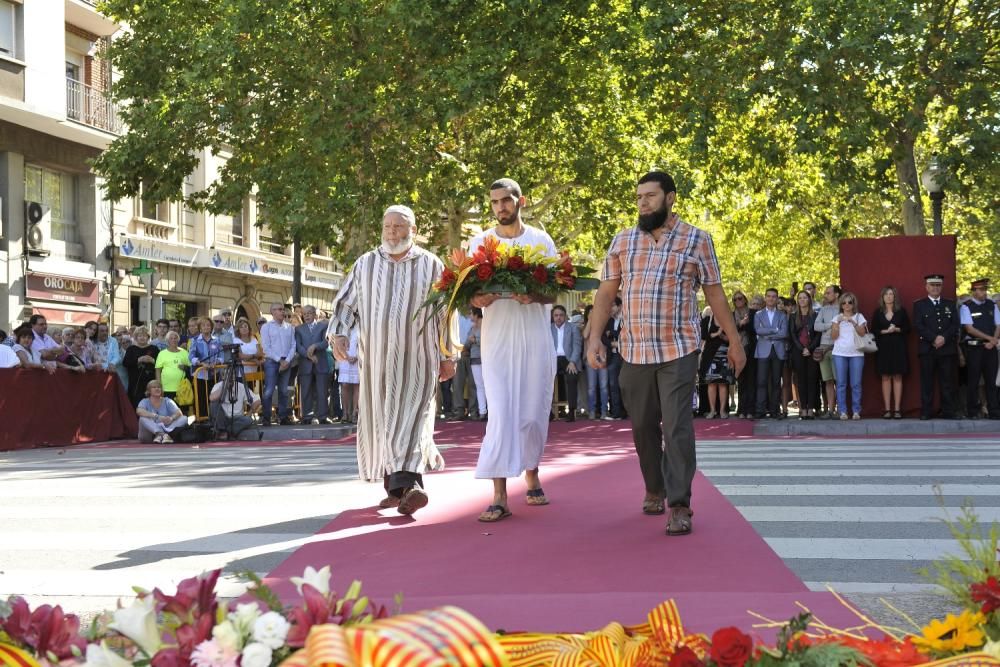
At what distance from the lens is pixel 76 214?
33.7 meters

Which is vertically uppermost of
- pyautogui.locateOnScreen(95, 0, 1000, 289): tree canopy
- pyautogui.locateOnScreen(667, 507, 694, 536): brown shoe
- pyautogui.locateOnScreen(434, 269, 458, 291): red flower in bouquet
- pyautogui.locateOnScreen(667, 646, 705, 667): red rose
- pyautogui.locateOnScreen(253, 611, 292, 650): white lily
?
pyautogui.locateOnScreen(95, 0, 1000, 289): tree canopy

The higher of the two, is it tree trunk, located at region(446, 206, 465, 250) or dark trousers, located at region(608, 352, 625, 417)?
tree trunk, located at region(446, 206, 465, 250)

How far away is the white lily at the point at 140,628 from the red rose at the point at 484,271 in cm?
578

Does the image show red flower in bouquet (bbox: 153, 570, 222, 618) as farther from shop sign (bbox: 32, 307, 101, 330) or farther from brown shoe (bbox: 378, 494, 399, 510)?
shop sign (bbox: 32, 307, 101, 330)

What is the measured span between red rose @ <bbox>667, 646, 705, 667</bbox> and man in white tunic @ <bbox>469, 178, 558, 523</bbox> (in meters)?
5.56

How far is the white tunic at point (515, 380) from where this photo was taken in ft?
26.5

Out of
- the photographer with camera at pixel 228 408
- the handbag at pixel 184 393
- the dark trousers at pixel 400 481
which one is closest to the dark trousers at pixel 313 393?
the photographer with camera at pixel 228 408

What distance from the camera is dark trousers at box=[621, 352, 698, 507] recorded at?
24.1 ft

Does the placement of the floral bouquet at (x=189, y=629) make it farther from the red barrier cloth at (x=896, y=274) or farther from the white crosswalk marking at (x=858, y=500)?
the red barrier cloth at (x=896, y=274)

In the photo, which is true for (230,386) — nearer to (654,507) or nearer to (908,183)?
(654,507)

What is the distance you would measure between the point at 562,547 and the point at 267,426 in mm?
14684

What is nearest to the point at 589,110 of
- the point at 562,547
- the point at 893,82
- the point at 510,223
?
the point at 893,82

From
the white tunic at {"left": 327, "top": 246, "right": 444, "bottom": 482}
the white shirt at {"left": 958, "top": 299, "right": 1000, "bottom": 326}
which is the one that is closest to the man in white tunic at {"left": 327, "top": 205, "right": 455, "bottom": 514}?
the white tunic at {"left": 327, "top": 246, "right": 444, "bottom": 482}

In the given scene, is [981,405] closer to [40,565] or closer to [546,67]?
[546,67]
